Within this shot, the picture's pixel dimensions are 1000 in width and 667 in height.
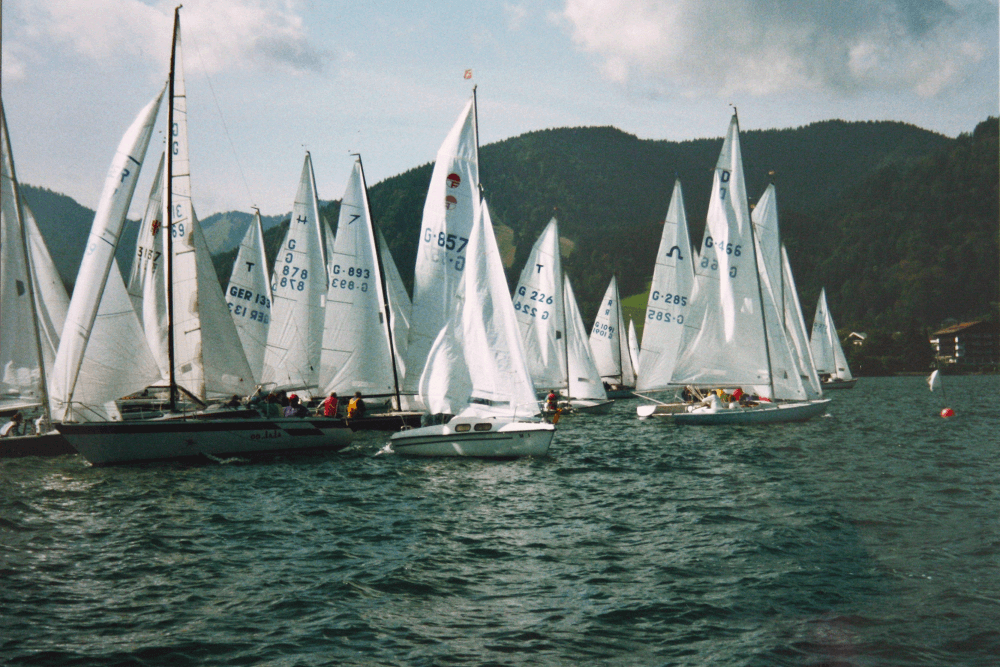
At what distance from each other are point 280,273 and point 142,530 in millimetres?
22802

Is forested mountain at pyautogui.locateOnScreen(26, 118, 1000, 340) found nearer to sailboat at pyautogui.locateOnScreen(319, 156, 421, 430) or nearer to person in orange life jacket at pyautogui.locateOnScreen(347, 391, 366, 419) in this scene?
sailboat at pyautogui.locateOnScreen(319, 156, 421, 430)

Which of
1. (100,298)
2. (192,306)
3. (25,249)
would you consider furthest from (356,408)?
(25,249)

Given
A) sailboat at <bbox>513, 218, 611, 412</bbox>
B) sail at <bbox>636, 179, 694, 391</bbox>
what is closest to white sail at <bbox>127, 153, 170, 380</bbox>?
sailboat at <bbox>513, 218, 611, 412</bbox>

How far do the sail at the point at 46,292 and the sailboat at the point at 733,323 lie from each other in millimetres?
23688

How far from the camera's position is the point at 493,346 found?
2205 cm

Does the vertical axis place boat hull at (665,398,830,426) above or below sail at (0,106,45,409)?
below

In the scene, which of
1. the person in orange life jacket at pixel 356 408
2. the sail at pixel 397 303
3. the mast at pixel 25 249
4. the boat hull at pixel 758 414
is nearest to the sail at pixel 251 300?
the sail at pixel 397 303

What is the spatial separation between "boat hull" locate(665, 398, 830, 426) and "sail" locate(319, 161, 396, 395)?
12.3 metres

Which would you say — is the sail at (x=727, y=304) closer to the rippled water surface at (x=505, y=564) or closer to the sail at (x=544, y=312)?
the sail at (x=544, y=312)

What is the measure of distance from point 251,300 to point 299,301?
385 centimetres

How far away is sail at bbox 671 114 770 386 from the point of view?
32406 millimetres

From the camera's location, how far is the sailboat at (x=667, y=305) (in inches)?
1544

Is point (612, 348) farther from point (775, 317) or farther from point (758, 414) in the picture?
point (758, 414)

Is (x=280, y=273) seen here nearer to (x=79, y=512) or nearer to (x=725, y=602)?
(x=79, y=512)
